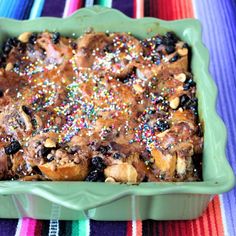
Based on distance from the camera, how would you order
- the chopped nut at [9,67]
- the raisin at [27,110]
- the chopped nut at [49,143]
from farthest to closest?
the chopped nut at [9,67] < the raisin at [27,110] < the chopped nut at [49,143]

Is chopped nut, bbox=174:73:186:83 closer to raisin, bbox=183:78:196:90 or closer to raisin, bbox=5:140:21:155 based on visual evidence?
raisin, bbox=183:78:196:90

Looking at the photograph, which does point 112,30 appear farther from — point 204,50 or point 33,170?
point 33,170

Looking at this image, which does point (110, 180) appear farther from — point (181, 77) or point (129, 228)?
point (181, 77)

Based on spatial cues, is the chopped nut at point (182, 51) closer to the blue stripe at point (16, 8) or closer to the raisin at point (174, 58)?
the raisin at point (174, 58)

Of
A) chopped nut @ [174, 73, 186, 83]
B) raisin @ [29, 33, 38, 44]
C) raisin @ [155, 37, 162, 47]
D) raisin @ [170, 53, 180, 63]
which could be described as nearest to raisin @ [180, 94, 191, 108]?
chopped nut @ [174, 73, 186, 83]

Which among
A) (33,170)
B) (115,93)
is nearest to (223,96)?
(115,93)

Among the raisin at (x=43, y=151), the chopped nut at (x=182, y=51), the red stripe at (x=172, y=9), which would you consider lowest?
the raisin at (x=43, y=151)

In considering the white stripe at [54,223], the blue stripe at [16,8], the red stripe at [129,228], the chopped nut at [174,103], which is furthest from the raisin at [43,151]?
the blue stripe at [16,8]
